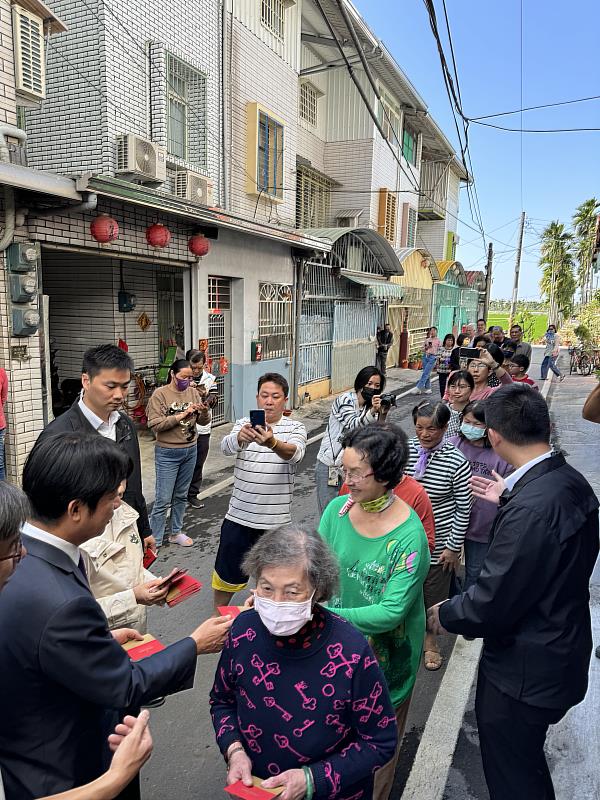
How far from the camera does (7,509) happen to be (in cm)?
135

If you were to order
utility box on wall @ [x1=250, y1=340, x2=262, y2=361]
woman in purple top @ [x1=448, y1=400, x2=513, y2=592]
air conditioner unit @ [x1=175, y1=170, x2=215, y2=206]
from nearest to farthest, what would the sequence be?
woman in purple top @ [x1=448, y1=400, x2=513, y2=592], air conditioner unit @ [x1=175, y1=170, x2=215, y2=206], utility box on wall @ [x1=250, y1=340, x2=262, y2=361]

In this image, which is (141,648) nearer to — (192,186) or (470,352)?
(470,352)

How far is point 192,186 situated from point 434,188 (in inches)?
787

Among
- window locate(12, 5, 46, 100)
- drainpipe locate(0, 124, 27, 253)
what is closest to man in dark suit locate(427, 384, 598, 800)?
drainpipe locate(0, 124, 27, 253)

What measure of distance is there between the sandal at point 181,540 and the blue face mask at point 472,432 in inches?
118

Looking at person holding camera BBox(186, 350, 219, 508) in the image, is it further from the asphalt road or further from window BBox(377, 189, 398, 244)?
window BBox(377, 189, 398, 244)

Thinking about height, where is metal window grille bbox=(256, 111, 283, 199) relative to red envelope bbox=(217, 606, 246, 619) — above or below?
above

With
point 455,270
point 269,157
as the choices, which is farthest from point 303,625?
point 455,270

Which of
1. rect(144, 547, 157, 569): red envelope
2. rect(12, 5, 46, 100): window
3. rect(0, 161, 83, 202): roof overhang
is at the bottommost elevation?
rect(144, 547, 157, 569): red envelope

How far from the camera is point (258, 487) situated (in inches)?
141

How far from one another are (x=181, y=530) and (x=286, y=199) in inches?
338

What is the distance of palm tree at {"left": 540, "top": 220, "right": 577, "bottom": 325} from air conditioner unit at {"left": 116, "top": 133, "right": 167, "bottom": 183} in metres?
41.0

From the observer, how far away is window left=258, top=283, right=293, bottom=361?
434 inches

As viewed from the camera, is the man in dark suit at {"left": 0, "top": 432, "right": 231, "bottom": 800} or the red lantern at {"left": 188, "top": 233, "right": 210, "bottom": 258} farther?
the red lantern at {"left": 188, "top": 233, "right": 210, "bottom": 258}
